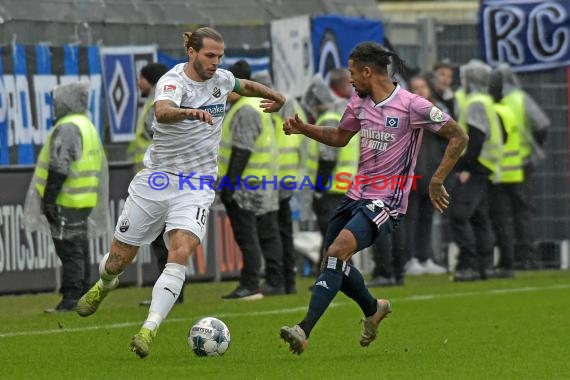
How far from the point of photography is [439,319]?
1438cm

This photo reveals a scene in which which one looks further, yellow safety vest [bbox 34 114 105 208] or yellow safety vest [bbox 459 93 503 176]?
yellow safety vest [bbox 459 93 503 176]

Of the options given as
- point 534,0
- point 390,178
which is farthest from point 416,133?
point 534,0

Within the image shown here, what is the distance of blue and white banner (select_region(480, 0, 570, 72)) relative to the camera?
21141mm

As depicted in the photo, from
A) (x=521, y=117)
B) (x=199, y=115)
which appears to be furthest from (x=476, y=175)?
(x=199, y=115)

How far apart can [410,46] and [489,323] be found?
964cm

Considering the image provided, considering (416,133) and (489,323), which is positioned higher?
(416,133)

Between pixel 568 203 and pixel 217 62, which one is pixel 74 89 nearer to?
pixel 217 62

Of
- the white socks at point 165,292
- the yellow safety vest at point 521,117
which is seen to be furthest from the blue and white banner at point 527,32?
the white socks at point 165,292

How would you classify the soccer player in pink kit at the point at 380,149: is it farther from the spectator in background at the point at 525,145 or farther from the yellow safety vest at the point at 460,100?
the spectator in background at the point at 525,145

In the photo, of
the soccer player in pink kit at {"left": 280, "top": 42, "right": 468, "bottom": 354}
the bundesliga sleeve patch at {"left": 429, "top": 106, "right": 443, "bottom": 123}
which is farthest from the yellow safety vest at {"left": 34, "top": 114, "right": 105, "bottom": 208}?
the bundesliga sleeve patch at {"left": 429, "top": 106, "right": 443, "bottom": 123}

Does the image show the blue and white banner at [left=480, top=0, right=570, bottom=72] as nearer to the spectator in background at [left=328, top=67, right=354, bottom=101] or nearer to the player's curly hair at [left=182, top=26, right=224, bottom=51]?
the spectator in background at [left=328, top=67, right=354, bottom=101]

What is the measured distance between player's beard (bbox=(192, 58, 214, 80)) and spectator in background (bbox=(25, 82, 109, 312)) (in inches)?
165

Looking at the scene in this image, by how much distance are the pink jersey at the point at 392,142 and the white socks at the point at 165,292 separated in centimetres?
134

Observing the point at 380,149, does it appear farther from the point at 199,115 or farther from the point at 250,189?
the point at 250,189
